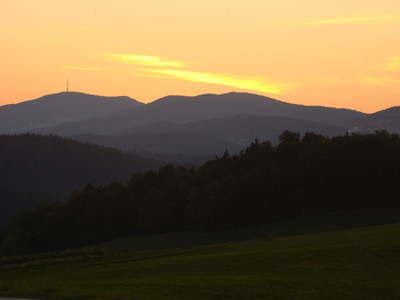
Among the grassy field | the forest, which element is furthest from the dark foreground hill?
the forest

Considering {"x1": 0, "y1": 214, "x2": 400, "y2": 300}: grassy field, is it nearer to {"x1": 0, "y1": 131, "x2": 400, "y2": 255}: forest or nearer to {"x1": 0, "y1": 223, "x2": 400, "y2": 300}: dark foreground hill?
{"x1": 0, "y1": 223, "x2": 400, "y2": 300}: dark foreground hill

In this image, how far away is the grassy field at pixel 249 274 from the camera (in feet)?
100

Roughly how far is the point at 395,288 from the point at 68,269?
26.5 metres

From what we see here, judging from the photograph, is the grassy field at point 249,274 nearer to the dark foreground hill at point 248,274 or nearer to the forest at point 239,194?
the dark foreground hill at point 248,274

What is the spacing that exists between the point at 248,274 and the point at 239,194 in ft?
232

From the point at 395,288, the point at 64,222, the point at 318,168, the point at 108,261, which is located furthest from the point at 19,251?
the point at 395,288

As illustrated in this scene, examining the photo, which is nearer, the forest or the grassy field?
the grassy field

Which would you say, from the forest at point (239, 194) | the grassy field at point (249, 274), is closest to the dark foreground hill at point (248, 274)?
the grassy field at point (249, 274)

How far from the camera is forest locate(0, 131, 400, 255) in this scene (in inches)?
4107

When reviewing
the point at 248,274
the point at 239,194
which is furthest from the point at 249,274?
the point at 239,194

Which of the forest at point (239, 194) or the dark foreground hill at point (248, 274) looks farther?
the forest at point (239, 194)

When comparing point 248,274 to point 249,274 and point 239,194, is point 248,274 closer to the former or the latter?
point 249,274

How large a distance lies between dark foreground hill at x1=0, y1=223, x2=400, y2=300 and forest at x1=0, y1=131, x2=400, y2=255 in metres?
47.7

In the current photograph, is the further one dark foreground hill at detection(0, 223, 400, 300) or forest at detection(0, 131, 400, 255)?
forest at detection(0, 131, 400, 255)
